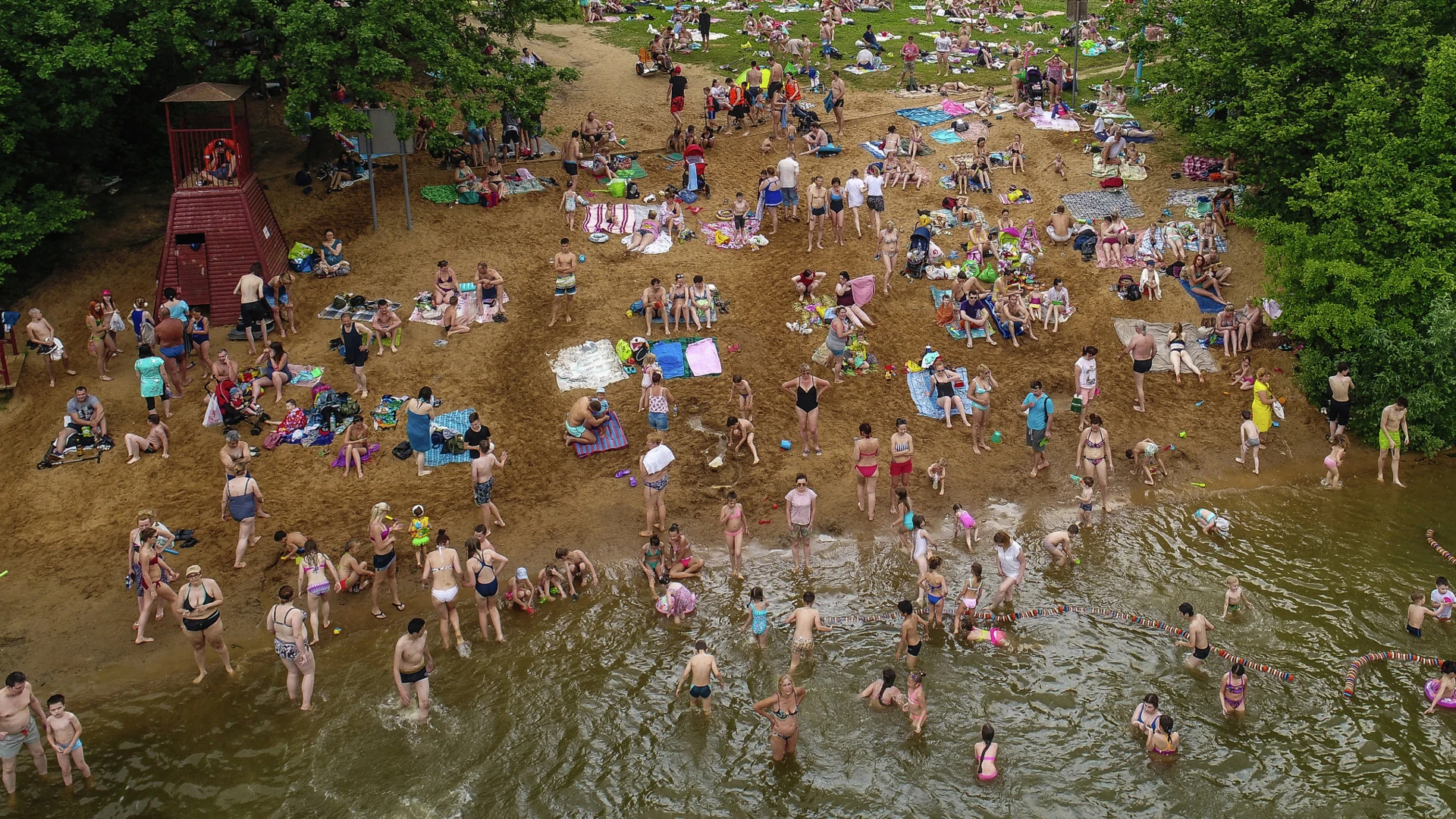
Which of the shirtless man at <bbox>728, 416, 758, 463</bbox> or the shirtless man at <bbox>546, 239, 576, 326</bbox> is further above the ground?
the shirtless man at <bbox>546, 239, 576, 326</bbox>

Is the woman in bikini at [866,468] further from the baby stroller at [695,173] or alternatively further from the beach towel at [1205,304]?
the baby stroller at [695,173]

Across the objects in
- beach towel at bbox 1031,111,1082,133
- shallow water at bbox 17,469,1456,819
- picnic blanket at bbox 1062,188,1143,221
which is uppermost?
beach towel at bbox 1031,111,1082,133

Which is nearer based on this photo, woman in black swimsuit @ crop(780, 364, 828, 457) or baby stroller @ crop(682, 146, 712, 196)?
woman in black swimsuit @ crop(780, 364, 828, 457)

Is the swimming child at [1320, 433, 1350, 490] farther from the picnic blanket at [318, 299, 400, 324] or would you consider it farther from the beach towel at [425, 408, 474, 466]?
the picnic blanket at [318, 299, 400, 324]

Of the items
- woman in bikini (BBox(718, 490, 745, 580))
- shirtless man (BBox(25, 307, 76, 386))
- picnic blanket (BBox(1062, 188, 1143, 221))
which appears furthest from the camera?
picnic blanket (BBox(1062, 188, 1143, 221))

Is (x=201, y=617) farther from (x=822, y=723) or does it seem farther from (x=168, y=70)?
(x=168, y=70)

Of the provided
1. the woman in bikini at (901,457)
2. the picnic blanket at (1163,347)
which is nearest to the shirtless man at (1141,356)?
the picnic blanket at (1163,347)

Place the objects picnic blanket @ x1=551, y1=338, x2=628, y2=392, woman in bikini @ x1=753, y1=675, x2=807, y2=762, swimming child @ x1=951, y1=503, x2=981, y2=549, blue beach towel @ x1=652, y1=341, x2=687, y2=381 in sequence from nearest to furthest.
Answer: woman in bikini @ x1=753, y1=675, x2=807, y2=762 → swimming child @ x1=951, y1=503, x2=981, y2=549 → picnic blanket @ x1=551, y1=338, x2=628, y2=392 → blue beach towel @ x1=652, y1=341, x2=687, y2=381

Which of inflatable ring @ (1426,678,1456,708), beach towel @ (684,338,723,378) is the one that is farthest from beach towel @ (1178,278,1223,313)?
beach towel @ (684,338,723,378)
